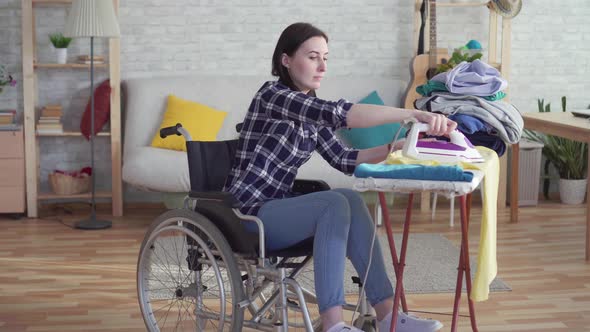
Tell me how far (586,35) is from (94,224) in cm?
323

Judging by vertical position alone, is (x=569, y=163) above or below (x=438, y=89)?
below

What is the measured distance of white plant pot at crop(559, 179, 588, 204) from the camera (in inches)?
218

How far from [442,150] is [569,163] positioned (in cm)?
340

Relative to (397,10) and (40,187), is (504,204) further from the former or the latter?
(40,187)

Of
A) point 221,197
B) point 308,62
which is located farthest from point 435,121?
point 221,197

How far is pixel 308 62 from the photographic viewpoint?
2.70 meters

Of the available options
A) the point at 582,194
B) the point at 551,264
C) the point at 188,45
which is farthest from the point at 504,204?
the point at 188,45

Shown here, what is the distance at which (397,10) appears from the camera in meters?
5.56

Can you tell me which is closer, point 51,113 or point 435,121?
point 435,121

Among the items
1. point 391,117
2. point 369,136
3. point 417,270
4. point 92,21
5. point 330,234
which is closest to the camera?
point 391,117

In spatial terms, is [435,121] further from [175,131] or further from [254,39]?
[254,39]

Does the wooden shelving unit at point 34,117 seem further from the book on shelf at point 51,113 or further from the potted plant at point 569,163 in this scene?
the potted plant at point 569,163

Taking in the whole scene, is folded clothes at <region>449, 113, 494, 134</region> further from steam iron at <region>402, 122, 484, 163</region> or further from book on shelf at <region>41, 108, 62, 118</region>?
book on shelf at <region>41, 108, 62, 118</region>

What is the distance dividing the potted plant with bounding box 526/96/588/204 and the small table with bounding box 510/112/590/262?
27.0 inches
